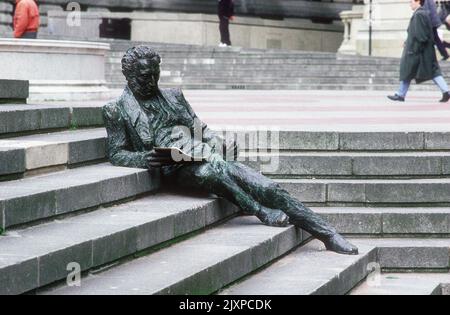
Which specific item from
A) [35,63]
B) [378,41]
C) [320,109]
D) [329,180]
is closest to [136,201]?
[329,180]

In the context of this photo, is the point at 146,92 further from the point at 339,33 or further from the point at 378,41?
the point at 339,33

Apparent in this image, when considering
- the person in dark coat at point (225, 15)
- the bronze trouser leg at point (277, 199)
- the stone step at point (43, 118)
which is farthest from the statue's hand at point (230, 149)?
the person in dark coat at point (225, 15)

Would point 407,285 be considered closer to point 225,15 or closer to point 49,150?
point 49,150

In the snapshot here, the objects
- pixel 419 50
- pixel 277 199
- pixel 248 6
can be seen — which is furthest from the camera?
pixel 248 6

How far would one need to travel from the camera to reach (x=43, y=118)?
913 cm

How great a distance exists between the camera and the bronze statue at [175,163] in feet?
29.1

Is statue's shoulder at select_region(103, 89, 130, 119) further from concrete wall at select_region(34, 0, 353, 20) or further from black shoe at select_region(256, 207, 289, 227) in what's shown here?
concrete wall at select_region(34, 0, 353, 20)

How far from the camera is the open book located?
875 centimetres

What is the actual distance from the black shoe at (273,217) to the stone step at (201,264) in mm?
53

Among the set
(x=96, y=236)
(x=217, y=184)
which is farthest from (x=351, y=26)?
(x=96, y=236)

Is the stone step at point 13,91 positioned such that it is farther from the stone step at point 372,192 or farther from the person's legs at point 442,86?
the person's legs at point 442,86

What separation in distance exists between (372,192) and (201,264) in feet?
9.81

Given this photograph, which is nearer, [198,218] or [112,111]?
[198,218]

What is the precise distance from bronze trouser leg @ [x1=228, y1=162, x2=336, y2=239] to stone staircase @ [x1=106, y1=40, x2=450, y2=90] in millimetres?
16472
